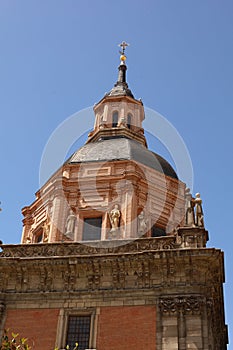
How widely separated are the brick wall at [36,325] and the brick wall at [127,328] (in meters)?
1.91

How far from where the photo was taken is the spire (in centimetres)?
4292

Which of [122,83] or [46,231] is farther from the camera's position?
[122,83]

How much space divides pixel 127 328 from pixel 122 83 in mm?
26142

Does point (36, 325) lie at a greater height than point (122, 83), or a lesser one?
lesser

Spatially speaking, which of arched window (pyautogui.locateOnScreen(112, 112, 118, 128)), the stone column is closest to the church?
the stone column

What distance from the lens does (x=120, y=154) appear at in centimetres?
3347

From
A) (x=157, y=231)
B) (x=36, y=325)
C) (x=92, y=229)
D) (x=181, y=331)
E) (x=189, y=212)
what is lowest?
(x=181, y=331)

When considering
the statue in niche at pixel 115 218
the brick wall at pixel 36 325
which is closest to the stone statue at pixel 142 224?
the statue in niche at pixel 115 218

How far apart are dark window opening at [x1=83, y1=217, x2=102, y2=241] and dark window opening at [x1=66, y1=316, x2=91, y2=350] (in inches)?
232

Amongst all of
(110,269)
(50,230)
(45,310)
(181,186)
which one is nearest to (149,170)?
(181,186)

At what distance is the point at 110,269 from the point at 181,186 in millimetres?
9796

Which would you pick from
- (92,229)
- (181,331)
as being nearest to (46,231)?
(92,229)

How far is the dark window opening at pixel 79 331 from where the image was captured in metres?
23.6

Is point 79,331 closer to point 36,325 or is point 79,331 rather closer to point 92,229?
point 36,325
